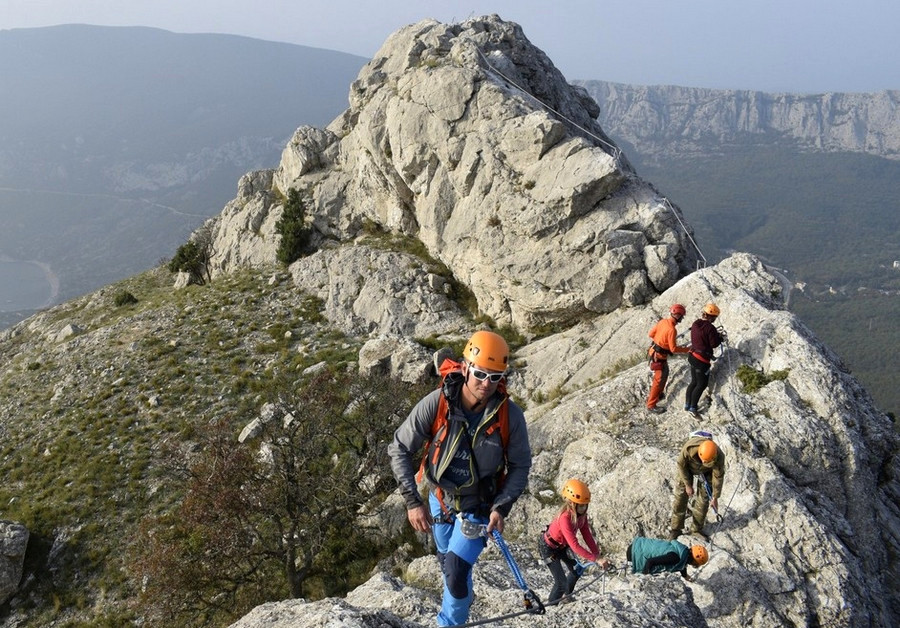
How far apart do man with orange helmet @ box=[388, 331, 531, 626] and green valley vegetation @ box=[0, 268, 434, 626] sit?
11853mm

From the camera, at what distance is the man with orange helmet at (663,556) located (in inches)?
393

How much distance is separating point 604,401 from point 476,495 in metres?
10.8

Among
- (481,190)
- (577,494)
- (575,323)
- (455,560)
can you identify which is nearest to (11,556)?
(455,560)

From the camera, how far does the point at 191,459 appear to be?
76.8 feet

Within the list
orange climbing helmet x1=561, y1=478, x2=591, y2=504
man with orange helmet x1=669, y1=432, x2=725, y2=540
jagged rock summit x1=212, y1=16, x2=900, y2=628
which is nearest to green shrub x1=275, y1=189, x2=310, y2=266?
jagged rock summit x1=212, y1=16, x2=900, y2=628

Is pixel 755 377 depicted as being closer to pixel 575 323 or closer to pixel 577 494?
pixel 577 494

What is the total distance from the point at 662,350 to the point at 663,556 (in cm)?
692

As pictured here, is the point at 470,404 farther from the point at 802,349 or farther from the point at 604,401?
the point at 802,349

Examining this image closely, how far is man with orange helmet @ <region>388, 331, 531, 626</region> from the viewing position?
6.95 m

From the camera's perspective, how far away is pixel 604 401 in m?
17.0

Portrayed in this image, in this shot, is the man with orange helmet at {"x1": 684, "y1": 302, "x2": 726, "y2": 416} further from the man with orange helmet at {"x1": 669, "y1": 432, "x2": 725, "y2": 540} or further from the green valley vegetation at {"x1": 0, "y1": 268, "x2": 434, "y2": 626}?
the green valley vegetation at {"x1": 0, "y1": 268, "x2": 434, "y2": 626}

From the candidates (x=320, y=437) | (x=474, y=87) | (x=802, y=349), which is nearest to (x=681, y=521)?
(x=802, y=349)

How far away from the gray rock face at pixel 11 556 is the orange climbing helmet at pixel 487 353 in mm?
24295

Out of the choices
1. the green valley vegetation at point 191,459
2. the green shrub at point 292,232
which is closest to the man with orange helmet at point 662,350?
the green valley vegetation at point 191,459
